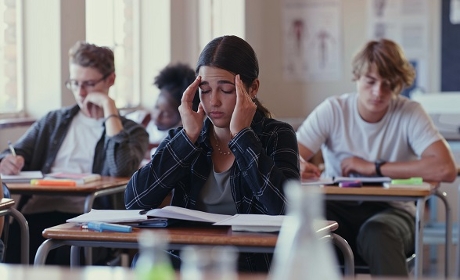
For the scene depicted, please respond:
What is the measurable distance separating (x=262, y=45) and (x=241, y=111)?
215 inches

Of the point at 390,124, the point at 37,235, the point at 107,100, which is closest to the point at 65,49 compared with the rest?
the point at 107,100

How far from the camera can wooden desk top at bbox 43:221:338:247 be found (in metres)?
Result: 2.35

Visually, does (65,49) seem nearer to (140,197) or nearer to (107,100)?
(107,100)

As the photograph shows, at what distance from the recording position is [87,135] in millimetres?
4363

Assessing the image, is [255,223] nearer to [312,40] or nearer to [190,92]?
[190,92]

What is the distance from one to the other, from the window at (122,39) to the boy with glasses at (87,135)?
1.83 meters

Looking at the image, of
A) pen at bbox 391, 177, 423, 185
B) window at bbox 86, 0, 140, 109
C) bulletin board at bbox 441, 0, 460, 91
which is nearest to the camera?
Result: pen at bbox 391, 177, 423, 185

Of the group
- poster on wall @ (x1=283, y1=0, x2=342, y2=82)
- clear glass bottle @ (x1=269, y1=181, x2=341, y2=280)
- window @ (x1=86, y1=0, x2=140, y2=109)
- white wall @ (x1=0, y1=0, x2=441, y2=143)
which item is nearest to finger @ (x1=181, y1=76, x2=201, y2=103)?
clear glass bottle @ (x1=269, y1=181, x2=341, y2=280)

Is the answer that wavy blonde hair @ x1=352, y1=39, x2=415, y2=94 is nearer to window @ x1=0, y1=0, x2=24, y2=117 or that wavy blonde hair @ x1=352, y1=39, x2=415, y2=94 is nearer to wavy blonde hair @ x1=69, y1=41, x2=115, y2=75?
wavy blonde hair @ x1=69, y1=41, x2=115, y2=75

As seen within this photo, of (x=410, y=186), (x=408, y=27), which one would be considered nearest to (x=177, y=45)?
(x=408, y=27)

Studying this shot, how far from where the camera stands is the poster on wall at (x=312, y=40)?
8.05 m

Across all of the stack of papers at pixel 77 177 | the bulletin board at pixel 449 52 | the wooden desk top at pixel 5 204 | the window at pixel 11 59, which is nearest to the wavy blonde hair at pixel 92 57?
the stack of papers at pixel 77 177

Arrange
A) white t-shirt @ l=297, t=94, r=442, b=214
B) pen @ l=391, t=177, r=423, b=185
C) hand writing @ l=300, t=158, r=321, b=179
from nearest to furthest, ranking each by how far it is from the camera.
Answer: pen @ l=391, t=177, r=423, b=185, hand writing @ l=300, t=158, r=321, b=179, white t-shirt @ l=297, t=94, r=442, b=214

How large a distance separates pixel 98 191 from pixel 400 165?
1344mm
